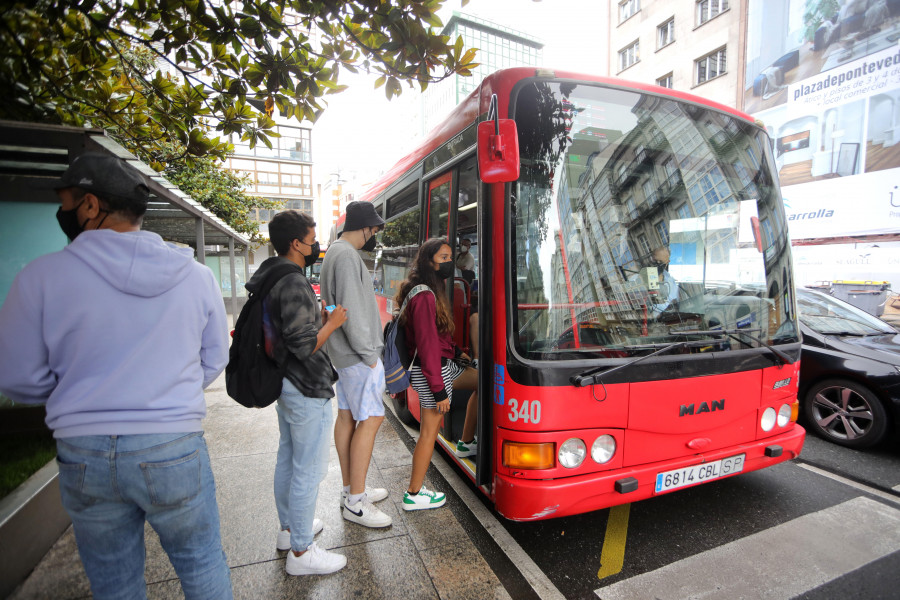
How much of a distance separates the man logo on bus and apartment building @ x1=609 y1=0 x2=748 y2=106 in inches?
713

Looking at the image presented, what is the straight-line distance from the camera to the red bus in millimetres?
2549

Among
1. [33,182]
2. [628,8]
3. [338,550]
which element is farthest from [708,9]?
[338,550]

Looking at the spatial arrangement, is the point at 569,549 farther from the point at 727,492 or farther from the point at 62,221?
the point at 62,221

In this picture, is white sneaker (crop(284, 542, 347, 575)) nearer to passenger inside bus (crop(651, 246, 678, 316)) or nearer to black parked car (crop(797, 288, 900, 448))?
passenger inside bus (crop(651, 246, 678, 316))

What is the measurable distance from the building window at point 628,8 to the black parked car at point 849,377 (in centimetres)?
2443

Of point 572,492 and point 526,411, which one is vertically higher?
point 526,411

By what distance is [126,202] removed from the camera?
152cm

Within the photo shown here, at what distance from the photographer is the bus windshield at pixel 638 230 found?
262 cm

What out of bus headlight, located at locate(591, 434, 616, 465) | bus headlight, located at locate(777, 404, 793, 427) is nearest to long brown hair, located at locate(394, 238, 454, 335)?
bus headlight, located at locate(591, 434, 616, 465)

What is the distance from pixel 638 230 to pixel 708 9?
76.2 ft

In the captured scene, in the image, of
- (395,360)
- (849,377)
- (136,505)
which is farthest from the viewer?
(849,377)

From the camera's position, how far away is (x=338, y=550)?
2795mm

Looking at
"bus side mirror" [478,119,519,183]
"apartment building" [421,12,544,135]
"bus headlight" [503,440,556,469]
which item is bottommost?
"bus headlight" [503,440,556,469]

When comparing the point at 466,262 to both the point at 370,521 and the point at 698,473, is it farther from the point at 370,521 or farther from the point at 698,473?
the point at 698,473
